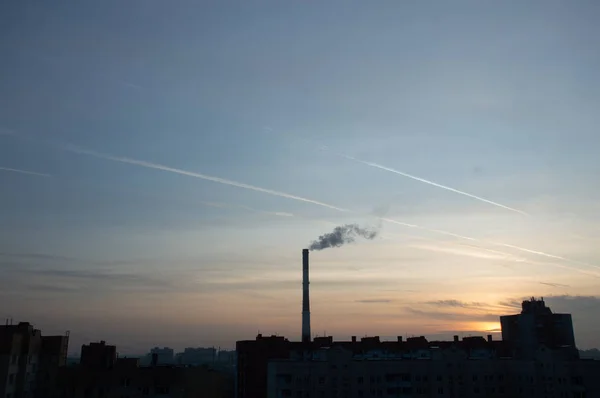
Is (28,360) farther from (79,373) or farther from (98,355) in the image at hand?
(98,355)

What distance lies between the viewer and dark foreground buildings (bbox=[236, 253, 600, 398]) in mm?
87812

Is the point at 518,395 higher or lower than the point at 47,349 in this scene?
lower

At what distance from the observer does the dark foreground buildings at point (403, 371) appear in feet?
288

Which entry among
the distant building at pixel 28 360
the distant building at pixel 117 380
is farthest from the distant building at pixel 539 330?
the distant building at pixel 28 360

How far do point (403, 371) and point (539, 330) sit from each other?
133ft

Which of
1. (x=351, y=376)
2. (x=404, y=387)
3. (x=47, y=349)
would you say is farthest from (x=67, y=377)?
(x=404, y=387)

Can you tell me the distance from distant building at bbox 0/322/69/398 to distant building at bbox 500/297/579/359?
89.3 m

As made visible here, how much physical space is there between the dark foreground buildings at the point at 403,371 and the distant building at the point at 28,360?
34.9 metres

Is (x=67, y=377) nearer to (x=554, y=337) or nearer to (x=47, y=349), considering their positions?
(x=47, y=349)

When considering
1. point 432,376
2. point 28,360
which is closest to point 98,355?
point 28,360

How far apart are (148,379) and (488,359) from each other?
60.6m

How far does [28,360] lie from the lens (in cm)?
7869

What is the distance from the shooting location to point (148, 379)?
269 feet

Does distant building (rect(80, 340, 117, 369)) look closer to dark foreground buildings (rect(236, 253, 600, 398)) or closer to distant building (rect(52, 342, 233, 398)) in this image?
distant building (rect(52, 342, 233, 398))
